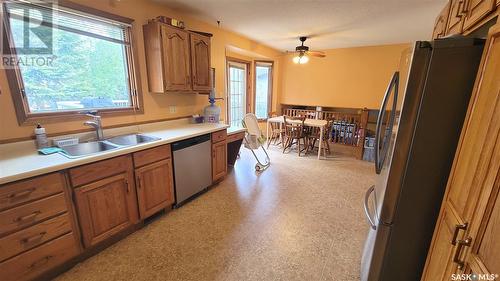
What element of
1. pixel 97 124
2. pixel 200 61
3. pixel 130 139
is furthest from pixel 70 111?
pixel 200 61

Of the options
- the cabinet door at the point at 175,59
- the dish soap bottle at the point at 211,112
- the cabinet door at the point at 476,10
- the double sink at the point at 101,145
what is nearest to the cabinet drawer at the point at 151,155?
the double sink at the point at 101,145

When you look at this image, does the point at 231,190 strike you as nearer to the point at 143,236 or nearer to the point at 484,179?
the point at 143,236

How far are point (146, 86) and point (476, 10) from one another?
9.51 ft

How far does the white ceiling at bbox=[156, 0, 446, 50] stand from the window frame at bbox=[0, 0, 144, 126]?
75cm

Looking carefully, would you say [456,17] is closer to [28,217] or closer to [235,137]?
[235,137]

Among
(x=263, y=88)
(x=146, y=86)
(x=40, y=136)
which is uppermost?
(x=263, y=88)

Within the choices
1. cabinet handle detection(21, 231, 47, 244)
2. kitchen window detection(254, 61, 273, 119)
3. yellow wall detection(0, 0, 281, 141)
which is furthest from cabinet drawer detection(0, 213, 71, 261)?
kitchen window detection(254, 61, 273, 119)

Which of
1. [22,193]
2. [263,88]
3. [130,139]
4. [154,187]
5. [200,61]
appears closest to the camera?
[22,193]

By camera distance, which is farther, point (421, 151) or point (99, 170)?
point (99, 170)

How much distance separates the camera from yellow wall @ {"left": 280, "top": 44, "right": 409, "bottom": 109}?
14.8 feet

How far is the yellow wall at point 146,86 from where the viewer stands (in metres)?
1.62

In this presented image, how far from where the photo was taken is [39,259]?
1.40m

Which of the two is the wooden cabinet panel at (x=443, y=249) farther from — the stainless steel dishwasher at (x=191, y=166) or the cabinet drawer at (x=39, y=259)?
the cabinet drawer at (x=39, y=259)

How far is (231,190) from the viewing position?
2.92 metres
